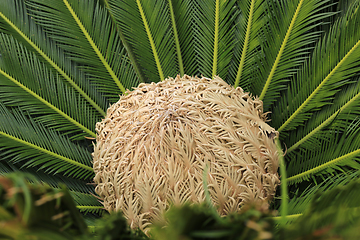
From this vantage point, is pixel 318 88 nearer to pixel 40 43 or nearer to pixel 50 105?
pixel 50 105

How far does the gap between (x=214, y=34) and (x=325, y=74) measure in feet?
2.79

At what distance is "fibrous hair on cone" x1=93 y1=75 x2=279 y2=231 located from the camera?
1.46 m

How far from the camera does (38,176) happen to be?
1970 mm

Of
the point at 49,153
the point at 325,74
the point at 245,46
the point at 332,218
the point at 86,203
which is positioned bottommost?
the point at 86,203

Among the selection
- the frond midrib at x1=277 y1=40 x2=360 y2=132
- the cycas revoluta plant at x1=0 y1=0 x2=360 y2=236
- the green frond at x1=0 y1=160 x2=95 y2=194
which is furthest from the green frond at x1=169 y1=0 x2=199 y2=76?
the green frond at x1=0 y1=160 x2=95 y2=194

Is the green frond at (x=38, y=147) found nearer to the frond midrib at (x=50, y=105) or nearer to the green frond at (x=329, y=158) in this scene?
the frond midrib at (x=50, y=105)

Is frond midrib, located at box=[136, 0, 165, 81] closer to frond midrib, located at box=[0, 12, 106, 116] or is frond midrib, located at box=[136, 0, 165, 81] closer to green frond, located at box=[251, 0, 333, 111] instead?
frond midrib, located at box=[0, 12, 106, 116]

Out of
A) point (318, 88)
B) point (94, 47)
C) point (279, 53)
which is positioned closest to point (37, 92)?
point (94, 47)

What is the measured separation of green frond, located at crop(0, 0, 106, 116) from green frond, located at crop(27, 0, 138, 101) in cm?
7

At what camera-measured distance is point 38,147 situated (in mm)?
1945

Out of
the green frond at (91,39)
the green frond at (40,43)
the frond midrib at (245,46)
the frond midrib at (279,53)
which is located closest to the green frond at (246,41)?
the frond midrib at (245,46)

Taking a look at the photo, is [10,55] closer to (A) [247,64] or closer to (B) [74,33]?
(B) [74,33]

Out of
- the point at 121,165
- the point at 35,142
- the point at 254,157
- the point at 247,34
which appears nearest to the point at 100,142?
the point at 121,165

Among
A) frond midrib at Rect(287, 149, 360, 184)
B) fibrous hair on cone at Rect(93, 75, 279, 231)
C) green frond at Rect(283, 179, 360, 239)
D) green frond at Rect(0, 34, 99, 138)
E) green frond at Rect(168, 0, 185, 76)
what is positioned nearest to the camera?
green frond at Rect(283, 179, 360, 239)
